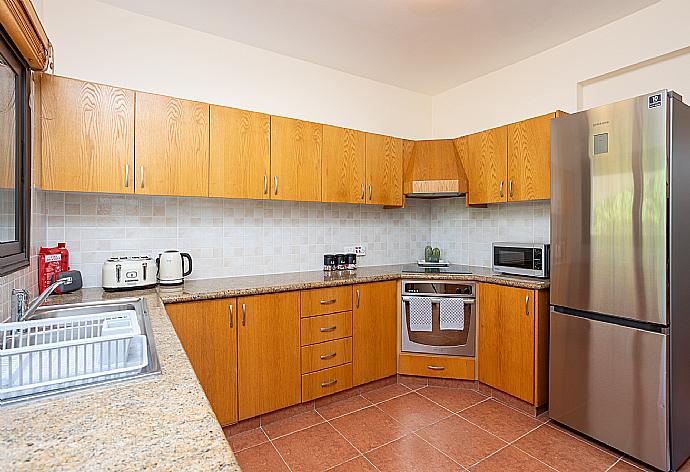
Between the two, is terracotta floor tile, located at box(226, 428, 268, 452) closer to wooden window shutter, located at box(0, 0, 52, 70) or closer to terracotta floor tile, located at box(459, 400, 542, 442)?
terracotta floor tile, located at box(459, 400, 542, 442)

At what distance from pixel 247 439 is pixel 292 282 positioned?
1.00 m

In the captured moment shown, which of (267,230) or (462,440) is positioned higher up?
(267,230)

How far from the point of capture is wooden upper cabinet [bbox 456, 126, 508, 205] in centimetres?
304

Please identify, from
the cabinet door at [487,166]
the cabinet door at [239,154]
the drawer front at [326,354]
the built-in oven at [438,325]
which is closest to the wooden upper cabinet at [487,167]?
the cabinet door at [487,166]

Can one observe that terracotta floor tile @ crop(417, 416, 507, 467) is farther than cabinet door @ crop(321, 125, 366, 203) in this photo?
No

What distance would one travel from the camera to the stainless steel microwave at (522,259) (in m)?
2.75

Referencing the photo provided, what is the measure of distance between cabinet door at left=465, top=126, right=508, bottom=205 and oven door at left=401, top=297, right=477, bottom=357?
0.87 metres

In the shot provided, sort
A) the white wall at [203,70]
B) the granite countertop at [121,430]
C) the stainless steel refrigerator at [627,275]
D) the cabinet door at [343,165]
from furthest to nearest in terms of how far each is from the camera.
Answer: the cabinet door at [343,165], the white wall at [203,70], the stainless steel refrigerator at [627,275], the granite countertop at [121,430]

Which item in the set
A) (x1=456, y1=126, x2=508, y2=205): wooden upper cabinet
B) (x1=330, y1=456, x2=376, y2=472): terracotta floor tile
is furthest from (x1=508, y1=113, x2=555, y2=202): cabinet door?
(x1=330, y1=456, x2=376, y2=472): terracotta floor tile

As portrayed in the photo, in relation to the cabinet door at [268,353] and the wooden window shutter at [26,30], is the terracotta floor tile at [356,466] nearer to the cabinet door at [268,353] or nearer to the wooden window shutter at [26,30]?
the cabinet door at [268,353]

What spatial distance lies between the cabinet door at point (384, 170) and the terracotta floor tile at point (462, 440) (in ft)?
5.78

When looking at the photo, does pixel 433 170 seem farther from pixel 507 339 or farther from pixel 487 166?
pixel 507 339

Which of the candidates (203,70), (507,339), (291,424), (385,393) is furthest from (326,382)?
(203,70)

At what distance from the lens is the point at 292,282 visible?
8.77ft
